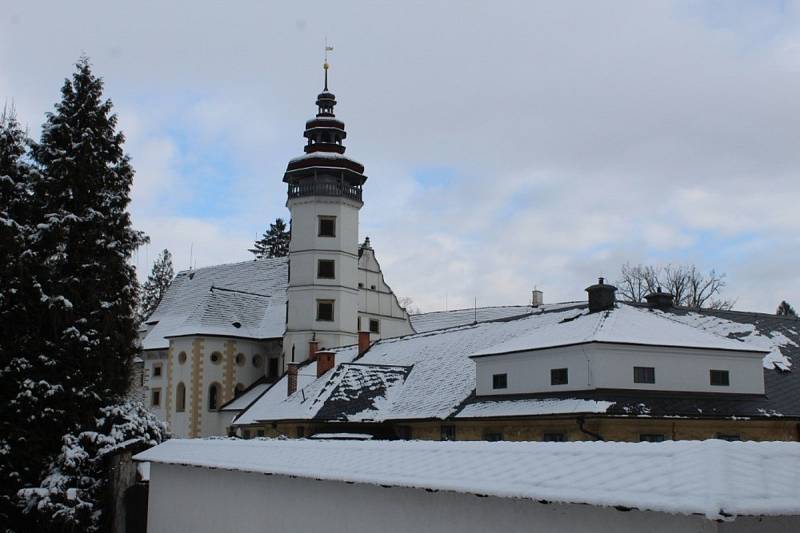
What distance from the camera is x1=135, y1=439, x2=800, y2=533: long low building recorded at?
26.4ft

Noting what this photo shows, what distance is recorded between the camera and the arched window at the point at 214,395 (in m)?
54.6

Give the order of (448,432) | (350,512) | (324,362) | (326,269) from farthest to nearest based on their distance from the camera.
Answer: (326,269)
(324,362)
(448,432)
(350,512)

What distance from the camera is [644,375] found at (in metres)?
29.5

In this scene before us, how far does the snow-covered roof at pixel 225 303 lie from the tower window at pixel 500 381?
1025 inches

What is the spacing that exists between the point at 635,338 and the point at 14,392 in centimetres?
1902

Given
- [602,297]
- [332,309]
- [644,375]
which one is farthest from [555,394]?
[332,309]

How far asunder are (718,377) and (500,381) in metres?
7.51

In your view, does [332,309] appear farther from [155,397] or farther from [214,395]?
[155,397]

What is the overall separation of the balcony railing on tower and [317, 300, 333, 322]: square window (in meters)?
6.30

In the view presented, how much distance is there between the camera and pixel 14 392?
76.8 ft

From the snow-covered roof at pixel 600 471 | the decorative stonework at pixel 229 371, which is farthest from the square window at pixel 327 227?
the snow-covered roof at pixel 600 471

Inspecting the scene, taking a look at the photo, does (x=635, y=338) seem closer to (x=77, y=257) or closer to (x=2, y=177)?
(x=77, y=257)

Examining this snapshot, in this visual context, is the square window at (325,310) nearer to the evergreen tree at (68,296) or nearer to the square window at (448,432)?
the square window at (448,432)

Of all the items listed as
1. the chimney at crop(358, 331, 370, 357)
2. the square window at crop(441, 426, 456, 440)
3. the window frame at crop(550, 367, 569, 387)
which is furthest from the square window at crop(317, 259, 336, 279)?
the window frame at crop(550, 367, 569, 387)
